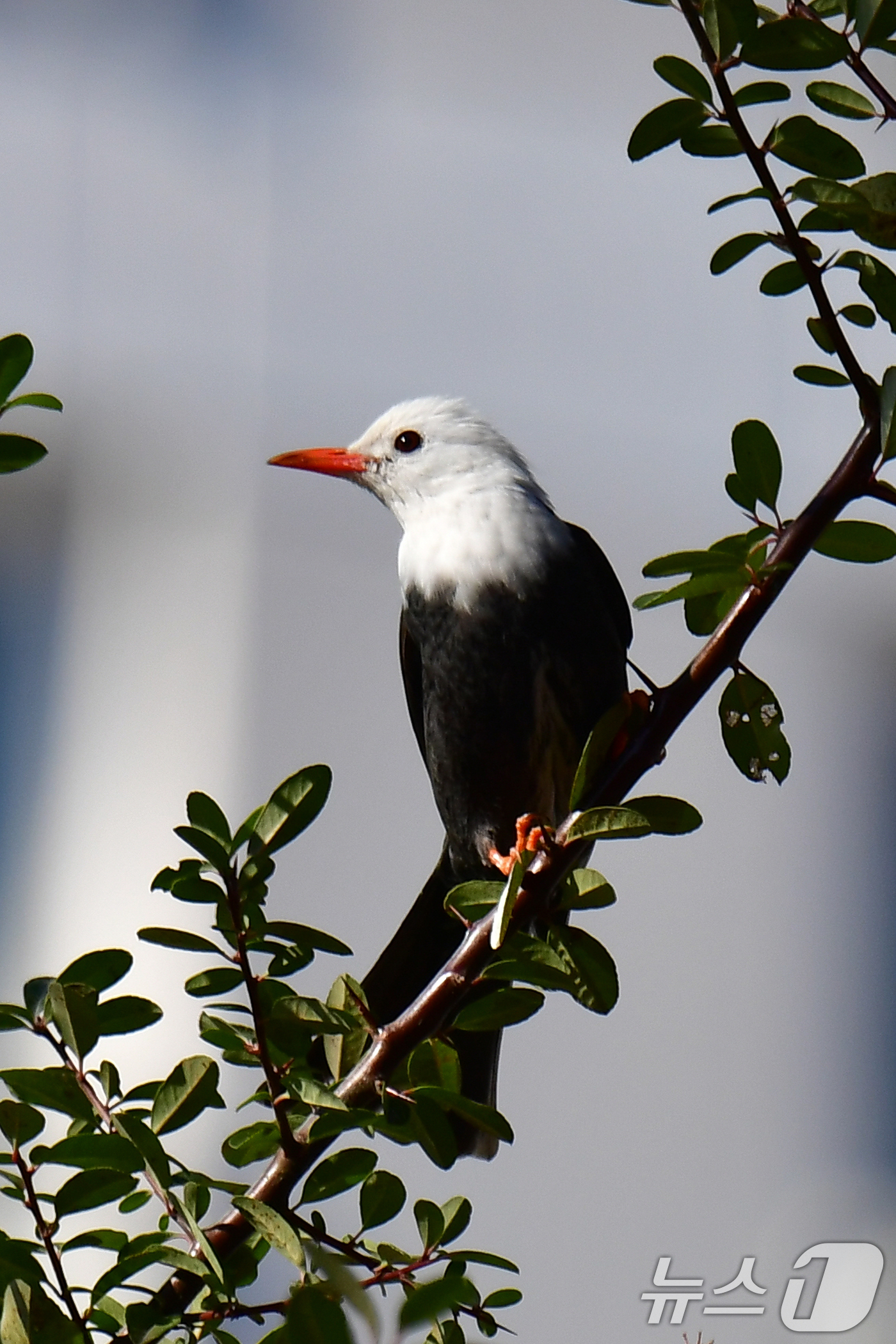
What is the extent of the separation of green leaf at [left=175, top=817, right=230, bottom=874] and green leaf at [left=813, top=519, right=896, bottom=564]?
0.65 metres

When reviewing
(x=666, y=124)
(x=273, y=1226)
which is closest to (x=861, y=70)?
(x=666, y=124)

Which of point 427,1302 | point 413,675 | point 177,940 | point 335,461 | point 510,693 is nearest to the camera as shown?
point 427,1302

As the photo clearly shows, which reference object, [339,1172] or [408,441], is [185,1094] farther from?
[408,441]

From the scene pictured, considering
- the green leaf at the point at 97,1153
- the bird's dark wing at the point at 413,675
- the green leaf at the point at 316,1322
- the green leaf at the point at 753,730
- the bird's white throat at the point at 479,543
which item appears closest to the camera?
the green leaf at the point at 316,1322

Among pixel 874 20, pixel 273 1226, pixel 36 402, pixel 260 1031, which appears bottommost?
pixel 273 1226

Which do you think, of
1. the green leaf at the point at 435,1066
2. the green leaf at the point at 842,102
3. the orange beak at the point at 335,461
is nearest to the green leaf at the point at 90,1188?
the green leaf at the point at 435,1066

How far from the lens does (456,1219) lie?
144cm

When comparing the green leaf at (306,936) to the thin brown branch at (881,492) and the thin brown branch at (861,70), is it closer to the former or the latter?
the thin brown branch at (881,492)

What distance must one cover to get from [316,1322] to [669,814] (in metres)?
0.62

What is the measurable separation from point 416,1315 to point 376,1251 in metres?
0.51

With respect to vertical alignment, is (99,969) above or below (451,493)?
below

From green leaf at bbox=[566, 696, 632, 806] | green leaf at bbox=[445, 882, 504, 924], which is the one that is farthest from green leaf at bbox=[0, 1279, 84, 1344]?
green leaf at bbox=[566, 696, 632, 806]

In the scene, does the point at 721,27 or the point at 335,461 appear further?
the point at 335,461

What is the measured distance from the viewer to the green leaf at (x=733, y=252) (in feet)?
4.89
